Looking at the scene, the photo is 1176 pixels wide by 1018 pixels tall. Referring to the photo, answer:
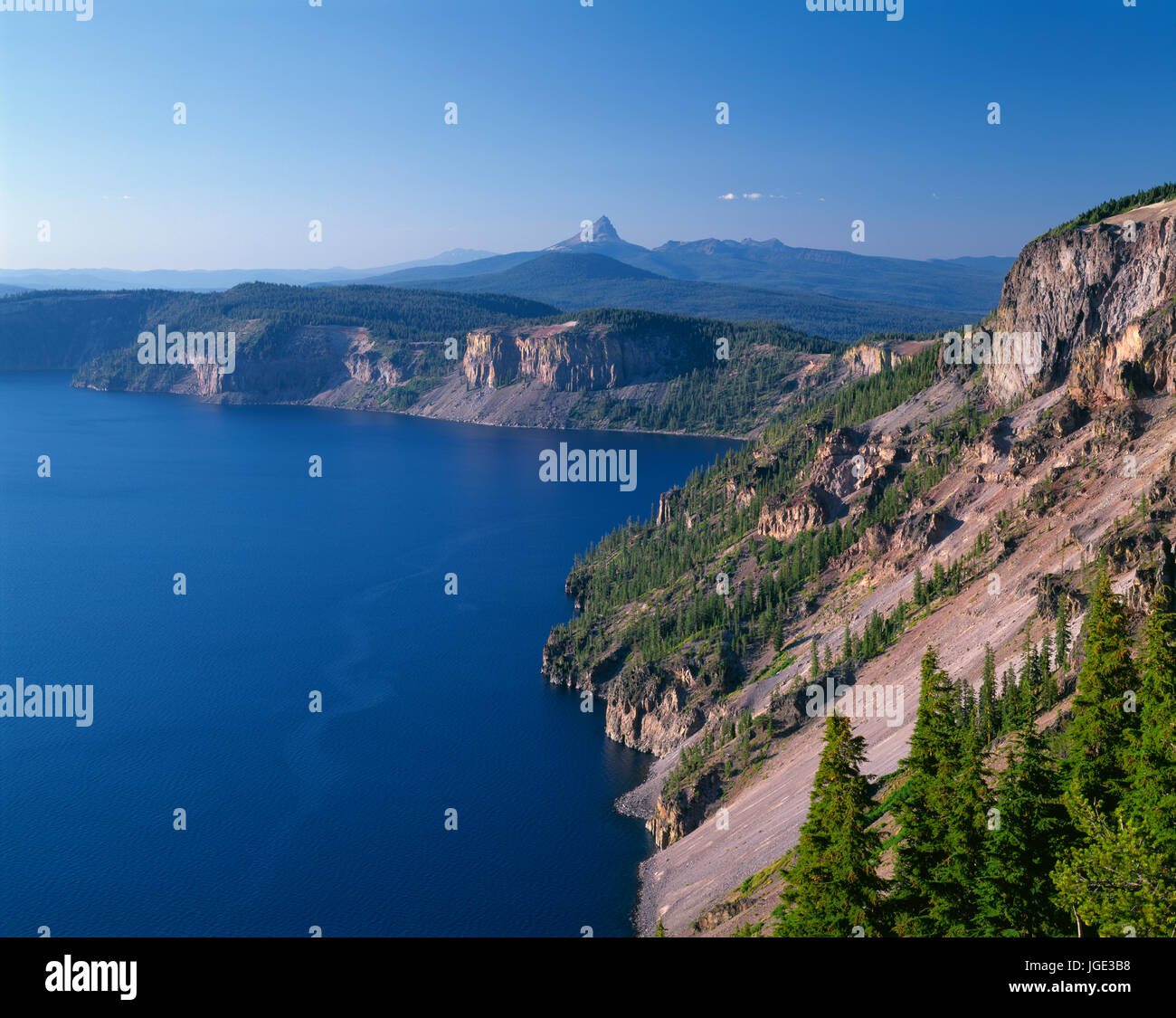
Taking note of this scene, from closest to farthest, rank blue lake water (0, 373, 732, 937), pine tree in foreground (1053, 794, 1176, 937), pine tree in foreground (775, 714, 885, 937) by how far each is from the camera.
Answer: pine tree in foreground (1053, 794, 1176, 937), pine tree in foreground (775, 714, 885, 937), blue lake water (0, 373, 732, 937)

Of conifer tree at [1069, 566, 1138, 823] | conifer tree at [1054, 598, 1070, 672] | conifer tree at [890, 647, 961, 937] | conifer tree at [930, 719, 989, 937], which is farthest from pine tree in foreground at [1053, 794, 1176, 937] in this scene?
conifer tree at [1054, 598, 1070, 672]

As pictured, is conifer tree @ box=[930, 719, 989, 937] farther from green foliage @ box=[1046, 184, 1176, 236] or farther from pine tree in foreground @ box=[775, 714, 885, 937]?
green foliage @ box=[1046, 184, 1176, 236]

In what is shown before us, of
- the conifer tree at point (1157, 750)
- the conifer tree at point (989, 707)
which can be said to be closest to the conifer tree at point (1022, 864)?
the conifer tree at point (1157, 750)

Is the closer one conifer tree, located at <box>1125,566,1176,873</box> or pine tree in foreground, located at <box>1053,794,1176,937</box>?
pine tree in foreground, located at <box>1053,794,1176,937</box>

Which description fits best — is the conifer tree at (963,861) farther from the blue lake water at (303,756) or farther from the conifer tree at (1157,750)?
the blue lake water at (303,756)
